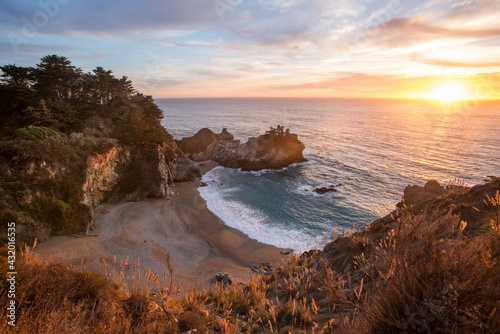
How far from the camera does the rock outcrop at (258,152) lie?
133 ft

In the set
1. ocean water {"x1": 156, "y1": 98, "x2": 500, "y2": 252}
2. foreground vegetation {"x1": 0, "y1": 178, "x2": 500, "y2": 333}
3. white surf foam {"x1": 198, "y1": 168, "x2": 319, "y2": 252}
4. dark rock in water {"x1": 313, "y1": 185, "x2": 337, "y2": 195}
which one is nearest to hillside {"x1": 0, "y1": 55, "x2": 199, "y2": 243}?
white surf foam {"x1": 198, "y1": 168, "x2": 319, "y2": 252}

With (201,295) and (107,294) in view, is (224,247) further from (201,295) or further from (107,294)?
(107,294)

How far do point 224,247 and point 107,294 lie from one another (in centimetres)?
1511

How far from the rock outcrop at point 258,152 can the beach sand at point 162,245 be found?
17.9 m

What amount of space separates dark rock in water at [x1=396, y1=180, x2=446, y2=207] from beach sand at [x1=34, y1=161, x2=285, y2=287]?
15395 millimetres

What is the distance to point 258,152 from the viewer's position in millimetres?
41312

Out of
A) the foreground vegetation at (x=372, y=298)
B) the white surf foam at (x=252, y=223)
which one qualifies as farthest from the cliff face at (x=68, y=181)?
the foreground vegetation at (x=372, y=298)

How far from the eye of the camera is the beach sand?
1494 centimetres

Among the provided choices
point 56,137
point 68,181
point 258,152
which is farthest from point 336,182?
point 56,137

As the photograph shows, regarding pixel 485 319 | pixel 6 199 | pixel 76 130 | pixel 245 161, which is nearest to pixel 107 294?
pixel 485 319

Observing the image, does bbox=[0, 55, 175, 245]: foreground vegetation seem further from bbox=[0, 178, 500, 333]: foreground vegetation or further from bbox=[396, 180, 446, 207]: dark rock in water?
bbox=[396, 180, 446, 207]: dark rock in water

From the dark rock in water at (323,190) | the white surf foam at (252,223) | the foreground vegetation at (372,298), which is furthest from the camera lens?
the dark rock in water at (323,190)

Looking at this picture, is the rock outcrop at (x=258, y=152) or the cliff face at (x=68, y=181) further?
the rock outcrop at (x=258, y=152)

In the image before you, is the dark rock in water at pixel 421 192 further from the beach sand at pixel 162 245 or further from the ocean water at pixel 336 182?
the beach sand at pixel 162 245
